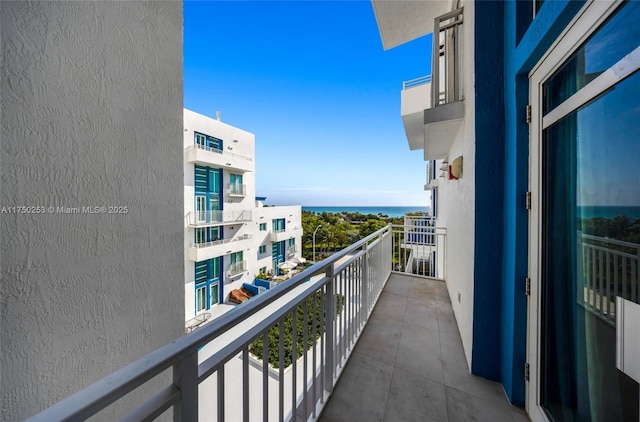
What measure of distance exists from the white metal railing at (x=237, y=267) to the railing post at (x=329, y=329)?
10300 mm

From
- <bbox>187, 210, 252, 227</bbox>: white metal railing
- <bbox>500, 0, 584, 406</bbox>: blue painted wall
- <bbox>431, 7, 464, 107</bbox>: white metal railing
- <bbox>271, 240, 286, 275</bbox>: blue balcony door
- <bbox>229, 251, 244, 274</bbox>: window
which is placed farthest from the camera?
<bbox>271, 240, 286, 275</bbox>: blue balcony door

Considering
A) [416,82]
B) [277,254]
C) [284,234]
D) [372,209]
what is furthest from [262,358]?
[372,209]

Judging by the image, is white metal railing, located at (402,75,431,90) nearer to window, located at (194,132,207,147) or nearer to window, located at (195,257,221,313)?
window, located at (194,132,207,147)

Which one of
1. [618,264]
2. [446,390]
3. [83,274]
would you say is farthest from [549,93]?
[83,274]

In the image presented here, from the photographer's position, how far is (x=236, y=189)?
460 inches

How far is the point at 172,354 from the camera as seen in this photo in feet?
2.03

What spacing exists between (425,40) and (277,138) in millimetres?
14547

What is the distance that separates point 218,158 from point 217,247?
3656 millimetres

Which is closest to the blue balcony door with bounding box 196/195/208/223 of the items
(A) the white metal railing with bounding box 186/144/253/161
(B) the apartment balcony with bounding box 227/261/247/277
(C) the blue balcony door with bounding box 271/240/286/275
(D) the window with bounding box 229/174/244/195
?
(D) the window with bounding box 229/174/244/195

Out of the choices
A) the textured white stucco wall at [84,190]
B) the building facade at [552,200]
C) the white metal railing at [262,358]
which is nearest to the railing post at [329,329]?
the white metal railing at [262,358]

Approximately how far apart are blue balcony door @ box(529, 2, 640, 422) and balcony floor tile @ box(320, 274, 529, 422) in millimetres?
369

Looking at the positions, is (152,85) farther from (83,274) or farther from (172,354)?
(172,354)

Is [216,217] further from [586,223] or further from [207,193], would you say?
[586,223]

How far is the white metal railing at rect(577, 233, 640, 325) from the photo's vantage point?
3.01 feet
